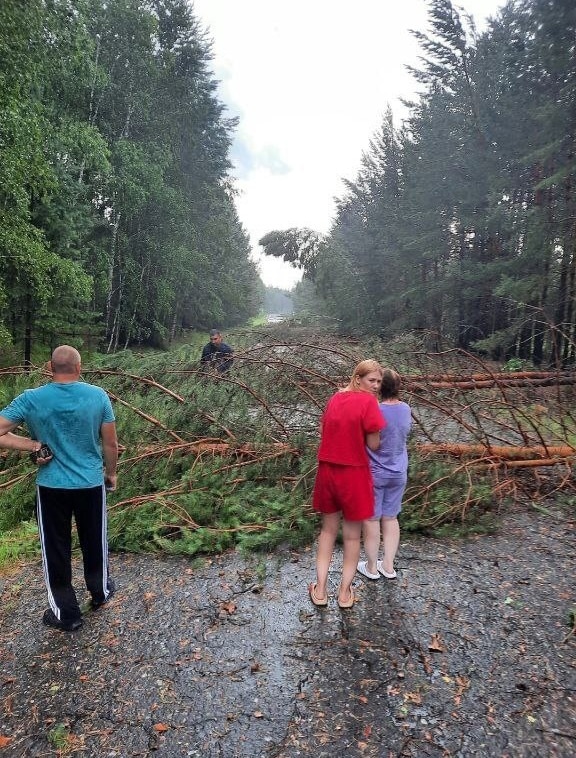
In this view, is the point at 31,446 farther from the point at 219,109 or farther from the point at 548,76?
the point at 219,109

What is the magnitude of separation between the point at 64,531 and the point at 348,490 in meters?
1.81

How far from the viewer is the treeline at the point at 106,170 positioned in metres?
10.5

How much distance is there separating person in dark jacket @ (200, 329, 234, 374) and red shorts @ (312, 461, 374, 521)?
3362mm

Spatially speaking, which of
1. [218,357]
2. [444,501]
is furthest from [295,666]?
[218,357]

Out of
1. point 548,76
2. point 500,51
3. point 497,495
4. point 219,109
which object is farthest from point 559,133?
point 219,109

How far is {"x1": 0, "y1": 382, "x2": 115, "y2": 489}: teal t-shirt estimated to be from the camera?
268cm

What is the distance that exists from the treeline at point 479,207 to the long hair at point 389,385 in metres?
8.55

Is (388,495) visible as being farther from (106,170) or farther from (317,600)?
(106,170)

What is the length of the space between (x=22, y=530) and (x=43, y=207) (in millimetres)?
12200

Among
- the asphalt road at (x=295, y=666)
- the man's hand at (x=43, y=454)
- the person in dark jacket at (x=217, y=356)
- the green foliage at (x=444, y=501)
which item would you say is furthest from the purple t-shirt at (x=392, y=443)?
the person in dark jacket at (x=217, y=356)

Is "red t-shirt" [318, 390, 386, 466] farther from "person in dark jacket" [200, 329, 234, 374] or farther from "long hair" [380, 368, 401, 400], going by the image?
"person in dark jacket" [200, 329, 234, 374]

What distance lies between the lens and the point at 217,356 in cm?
682

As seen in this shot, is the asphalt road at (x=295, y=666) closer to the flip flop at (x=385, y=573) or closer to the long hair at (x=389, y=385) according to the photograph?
the flip flop at (x=385, y=573)

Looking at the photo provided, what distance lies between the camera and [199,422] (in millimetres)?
5320
